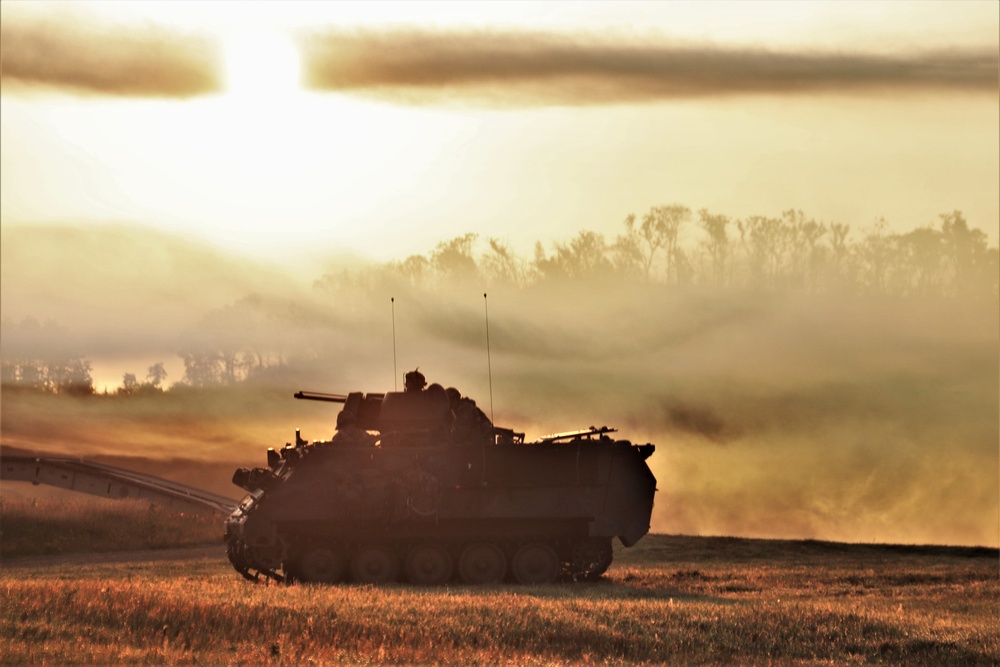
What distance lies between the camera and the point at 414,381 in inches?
1464

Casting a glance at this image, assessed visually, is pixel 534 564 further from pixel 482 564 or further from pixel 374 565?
pixel 374 565

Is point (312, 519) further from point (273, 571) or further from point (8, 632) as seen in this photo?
point (8, 632)

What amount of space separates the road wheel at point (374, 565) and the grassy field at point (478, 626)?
11.8 feet

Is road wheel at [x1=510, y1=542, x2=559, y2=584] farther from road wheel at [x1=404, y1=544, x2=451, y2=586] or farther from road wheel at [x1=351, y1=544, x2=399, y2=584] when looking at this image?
road wheel at [x1=351, y1=544, x2=399, y2=584]

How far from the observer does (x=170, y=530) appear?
169 ft

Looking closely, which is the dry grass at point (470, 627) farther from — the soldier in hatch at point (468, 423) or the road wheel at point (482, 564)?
the soldier in hatch at point (468, 423)

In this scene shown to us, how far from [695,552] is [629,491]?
31.4 ft

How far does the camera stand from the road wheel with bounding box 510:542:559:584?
3512 centimetres

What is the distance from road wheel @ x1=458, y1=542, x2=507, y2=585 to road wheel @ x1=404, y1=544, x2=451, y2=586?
0.41 m

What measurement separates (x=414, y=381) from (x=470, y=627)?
16.4 meters

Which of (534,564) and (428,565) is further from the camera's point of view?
(534,564)

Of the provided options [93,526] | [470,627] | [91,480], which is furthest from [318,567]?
[91,480]

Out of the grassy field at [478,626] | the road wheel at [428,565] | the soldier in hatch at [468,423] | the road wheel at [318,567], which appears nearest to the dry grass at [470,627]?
the grassy field at [478,626]

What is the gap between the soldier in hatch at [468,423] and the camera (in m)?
36.0
